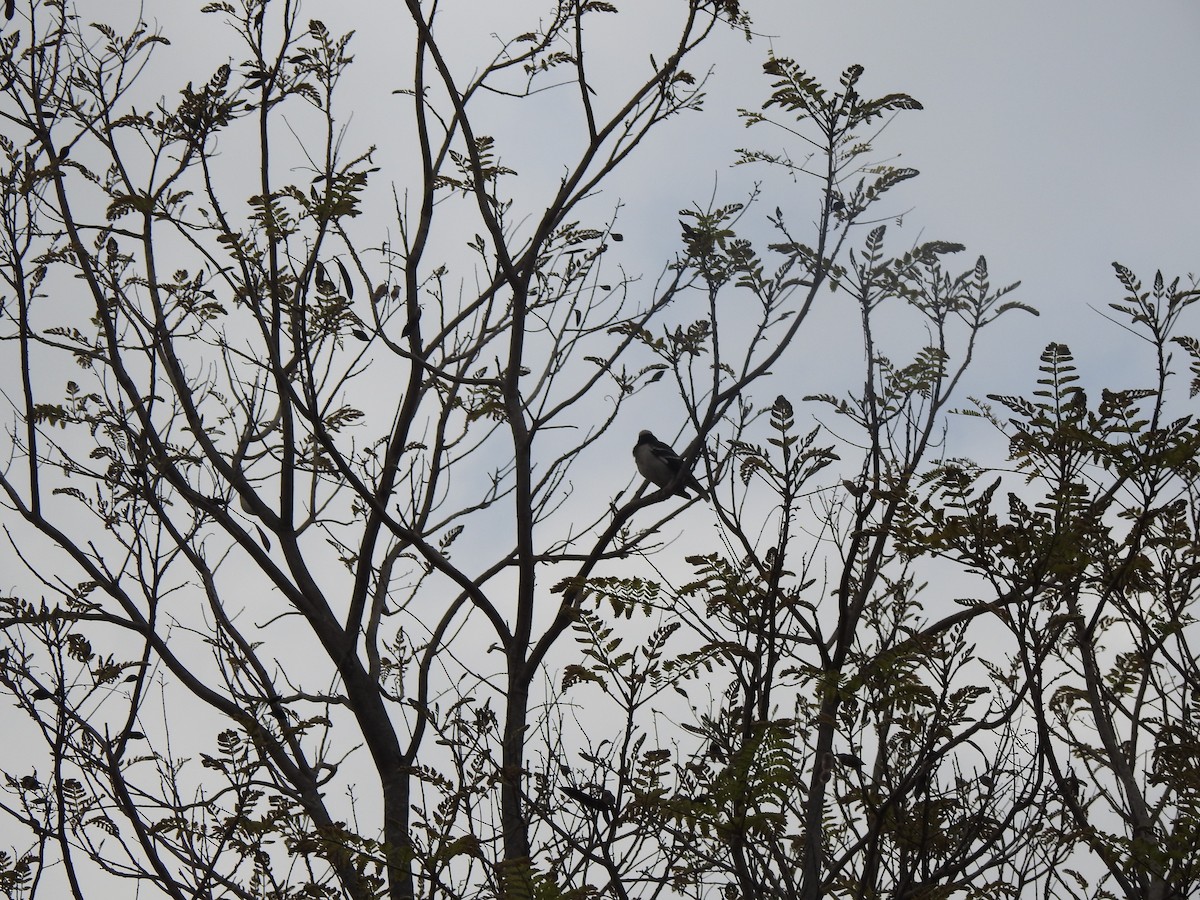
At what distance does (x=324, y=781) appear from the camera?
6.40 m

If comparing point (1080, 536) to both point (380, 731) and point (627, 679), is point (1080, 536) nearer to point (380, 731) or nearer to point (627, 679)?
point (627, 679)

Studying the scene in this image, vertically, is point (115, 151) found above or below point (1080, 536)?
above

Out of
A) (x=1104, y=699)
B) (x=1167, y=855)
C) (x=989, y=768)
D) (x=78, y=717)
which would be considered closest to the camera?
(x=1167, y=855)

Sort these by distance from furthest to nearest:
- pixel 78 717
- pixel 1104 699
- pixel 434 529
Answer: pixel 434 529
pixel 78 717
pixel 1104 699

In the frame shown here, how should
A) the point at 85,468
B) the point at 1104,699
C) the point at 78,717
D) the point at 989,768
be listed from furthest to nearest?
1. the point at 85,468
2. the point at 78,717
3. the point at 1104,699
4. the point at 989,768

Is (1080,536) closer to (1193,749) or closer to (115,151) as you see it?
(1193,749)

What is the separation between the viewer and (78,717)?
5.57 m

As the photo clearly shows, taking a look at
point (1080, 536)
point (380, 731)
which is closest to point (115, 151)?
point (380, 731)

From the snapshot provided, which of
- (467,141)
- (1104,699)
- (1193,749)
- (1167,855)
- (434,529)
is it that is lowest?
(1167,855)

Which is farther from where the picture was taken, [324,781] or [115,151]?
[115,151]

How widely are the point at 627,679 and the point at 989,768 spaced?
4.84ft

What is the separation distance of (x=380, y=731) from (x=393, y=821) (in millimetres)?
541

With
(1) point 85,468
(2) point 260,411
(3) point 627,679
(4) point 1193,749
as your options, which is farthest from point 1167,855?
(1) point 85,468

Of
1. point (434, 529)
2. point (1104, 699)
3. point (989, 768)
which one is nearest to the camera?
point (989, 768)
